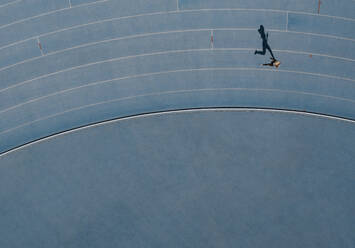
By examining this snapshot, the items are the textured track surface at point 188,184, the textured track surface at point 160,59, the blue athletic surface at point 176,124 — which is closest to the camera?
the textured track surface at point 188,184

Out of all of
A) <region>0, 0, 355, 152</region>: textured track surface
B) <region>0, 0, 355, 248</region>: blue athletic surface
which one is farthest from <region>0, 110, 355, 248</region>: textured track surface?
<region>0, 0, 355, 152</region>: textured track surface

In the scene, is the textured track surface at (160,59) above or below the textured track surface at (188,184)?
above

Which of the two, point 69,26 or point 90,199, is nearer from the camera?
point 90,199

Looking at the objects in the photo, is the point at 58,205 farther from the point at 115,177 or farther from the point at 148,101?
the point at 148,101

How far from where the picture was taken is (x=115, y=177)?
50.4ft

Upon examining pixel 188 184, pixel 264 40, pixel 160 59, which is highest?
pixel 264 40

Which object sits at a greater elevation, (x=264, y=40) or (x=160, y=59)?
(x=264, y=40)

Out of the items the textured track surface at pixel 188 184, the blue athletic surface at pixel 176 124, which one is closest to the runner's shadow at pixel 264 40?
the blue athletic surface at pixel 176 124

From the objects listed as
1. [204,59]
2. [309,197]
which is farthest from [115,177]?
[309,197]

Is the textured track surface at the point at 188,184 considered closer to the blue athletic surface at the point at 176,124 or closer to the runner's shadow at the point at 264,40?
the blue athletic surface at the point at 176,124

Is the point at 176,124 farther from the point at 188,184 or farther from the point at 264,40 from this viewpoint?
the point at 264,40

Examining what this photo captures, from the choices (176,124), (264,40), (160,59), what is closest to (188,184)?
(176,124)

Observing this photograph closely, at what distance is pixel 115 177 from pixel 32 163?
315 cm

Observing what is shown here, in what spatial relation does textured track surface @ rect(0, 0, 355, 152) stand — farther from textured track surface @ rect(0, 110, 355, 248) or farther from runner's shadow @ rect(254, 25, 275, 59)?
textured track surface @ rect(0, 110, 355, 248)
